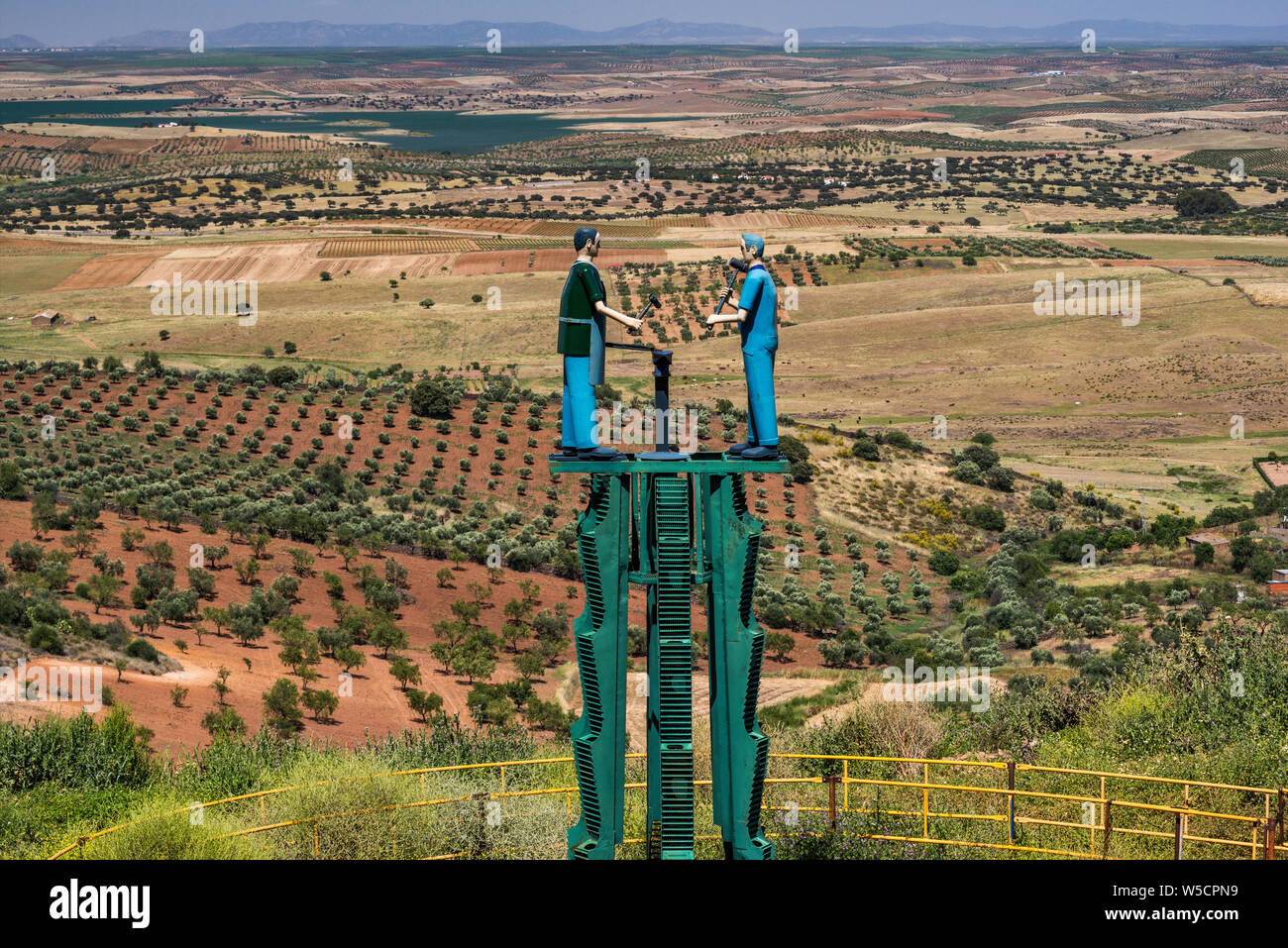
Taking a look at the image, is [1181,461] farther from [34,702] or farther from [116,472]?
[34,702]

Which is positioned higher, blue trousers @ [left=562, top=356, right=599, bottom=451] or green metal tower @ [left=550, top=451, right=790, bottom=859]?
blue trousers @ [left=562, top=356, right=599, bottom=451]

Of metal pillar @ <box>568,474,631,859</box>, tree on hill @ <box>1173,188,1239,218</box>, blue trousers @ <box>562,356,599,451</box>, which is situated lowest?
metal pillar @ <box>568,474,631,859</box>

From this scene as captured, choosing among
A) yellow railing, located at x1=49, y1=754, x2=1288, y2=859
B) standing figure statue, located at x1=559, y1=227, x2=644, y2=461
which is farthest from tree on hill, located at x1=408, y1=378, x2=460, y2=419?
standing figure statue, located at x1=559, y1=227, x2=644, y2=461

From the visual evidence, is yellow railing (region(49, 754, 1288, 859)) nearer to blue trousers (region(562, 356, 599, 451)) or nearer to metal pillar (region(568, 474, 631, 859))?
metal pillar (region(568, 474, 631, 859))

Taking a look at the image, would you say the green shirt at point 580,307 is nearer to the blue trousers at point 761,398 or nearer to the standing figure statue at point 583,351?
the standing figure statue at point 583,351

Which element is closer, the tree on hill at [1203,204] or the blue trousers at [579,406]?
the blue trousers at [579,406]

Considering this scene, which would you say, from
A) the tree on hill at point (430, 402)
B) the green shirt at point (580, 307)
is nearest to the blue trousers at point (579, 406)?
the green shirt at point (580, 307)

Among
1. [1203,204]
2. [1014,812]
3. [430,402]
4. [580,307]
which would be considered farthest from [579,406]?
[1203,204]
